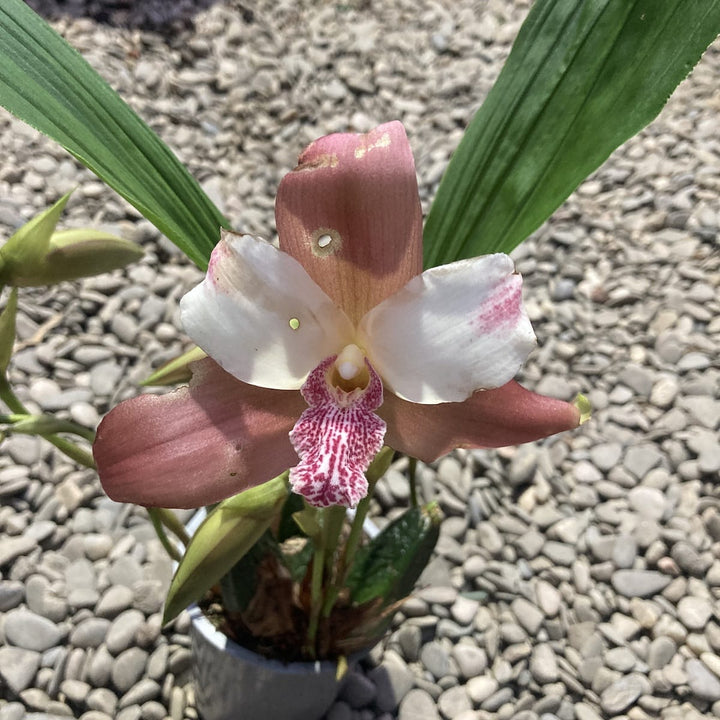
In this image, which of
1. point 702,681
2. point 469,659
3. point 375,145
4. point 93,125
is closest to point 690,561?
point 702,681

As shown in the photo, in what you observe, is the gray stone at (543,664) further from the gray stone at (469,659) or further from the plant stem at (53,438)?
the plant stem at (53,438)

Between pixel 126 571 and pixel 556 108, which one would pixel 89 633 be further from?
pixel 556 108

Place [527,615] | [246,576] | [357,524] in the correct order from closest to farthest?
[357,524], [246,576], [527,615]

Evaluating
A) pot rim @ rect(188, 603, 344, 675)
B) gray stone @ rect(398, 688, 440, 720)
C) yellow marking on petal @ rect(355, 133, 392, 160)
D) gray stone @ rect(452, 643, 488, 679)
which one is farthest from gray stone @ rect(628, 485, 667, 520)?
yellow marking on petal @ rect(355, 133, 392, 160)

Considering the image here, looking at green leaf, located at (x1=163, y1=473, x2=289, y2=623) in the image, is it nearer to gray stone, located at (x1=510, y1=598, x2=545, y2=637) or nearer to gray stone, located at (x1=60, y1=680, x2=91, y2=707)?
gray stone, located at (x1=60, y1=680, x2=91, y2=707)

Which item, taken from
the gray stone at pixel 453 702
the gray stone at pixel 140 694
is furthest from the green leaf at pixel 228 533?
the gray stone at pixel 453 702

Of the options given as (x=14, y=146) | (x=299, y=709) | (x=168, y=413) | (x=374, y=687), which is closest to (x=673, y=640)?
(x=374, y=687)
